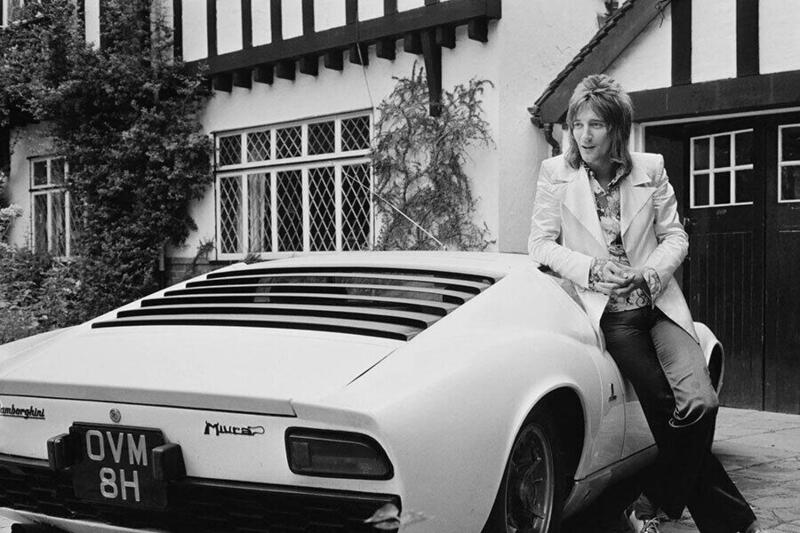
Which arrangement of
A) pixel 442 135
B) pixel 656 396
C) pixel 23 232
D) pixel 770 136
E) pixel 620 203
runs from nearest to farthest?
pixel 656 396
pixel 620 203
pixel 770 136
pixel 442 135
pixel 23 232

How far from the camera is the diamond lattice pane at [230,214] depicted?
11.9m

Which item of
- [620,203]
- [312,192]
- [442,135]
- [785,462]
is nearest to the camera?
[620,203]

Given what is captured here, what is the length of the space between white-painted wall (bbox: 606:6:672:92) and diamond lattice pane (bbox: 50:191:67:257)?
29.8ft

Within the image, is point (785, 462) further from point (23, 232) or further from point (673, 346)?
point (23, 232)

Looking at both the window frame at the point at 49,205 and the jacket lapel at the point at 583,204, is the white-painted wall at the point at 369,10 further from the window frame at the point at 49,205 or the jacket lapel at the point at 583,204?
the jacket lapel at the point at 583,204

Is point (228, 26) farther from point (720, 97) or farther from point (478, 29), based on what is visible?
point (720, 97)

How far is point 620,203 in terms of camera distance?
3881mm

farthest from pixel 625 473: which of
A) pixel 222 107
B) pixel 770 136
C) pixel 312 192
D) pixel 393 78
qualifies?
pixel 222 107

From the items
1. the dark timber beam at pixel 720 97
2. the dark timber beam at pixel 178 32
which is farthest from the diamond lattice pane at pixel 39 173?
the dark timber beam at pixel 720 97

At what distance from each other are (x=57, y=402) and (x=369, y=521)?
112 cm

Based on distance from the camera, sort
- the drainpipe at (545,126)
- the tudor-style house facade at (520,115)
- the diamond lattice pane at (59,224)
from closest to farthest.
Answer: the tudor-style house facade at (520,115)
the drainpipe at (545,126)
the diamond lattice pane at (59,224)

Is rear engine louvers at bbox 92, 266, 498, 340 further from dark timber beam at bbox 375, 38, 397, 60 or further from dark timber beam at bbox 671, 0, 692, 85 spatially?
dark timber beam at bbox 375, 38, 397, 60

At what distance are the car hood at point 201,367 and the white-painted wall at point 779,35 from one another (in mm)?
5777

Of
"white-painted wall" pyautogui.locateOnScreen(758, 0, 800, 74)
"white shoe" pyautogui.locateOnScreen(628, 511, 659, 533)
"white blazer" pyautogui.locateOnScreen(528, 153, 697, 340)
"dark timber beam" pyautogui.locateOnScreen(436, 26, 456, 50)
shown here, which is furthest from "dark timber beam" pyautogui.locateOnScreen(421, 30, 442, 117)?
"white shoe" pyautogui.locateOnScreen(628, 511, 659, 533)
